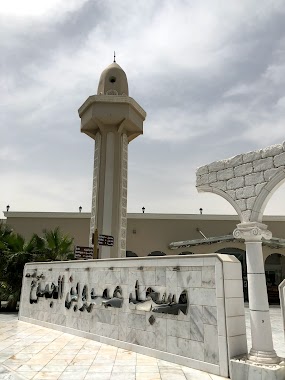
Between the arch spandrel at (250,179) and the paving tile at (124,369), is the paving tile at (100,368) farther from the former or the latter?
the arch spandrel at (250,179)

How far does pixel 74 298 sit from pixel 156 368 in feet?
18.5

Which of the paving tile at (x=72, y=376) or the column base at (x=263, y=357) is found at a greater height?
the column base at (x=263, y=357)

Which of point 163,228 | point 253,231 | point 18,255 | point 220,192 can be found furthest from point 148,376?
point 163,228

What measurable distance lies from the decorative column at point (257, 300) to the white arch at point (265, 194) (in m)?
0.21

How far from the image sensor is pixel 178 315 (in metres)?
8.16

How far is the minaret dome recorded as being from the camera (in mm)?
23438

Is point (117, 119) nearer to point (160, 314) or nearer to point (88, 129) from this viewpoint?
point (88, 129)

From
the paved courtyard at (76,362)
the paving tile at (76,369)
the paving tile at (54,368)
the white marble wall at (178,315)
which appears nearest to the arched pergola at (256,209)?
the white marble wall at (178,315)

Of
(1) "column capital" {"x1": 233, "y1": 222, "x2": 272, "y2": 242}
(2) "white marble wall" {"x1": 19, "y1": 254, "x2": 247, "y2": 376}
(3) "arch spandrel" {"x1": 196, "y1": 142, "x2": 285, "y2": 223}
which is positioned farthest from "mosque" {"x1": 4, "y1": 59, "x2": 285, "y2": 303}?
(1) "column capital" {"x1": 233, "y1": 222, "x2": 272, "y2": 242}

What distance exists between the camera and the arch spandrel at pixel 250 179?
6.89 metres

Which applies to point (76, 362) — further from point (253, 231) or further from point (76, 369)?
point (253, 231)

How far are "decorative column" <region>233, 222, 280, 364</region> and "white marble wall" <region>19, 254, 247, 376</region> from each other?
532 millimetres

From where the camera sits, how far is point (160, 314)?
28.4 ft

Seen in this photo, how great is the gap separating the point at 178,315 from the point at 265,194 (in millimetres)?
3805
